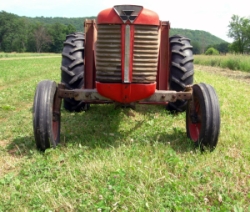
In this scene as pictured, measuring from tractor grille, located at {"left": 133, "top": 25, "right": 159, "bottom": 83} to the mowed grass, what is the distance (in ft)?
2.60

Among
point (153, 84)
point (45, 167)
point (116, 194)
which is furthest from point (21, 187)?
point (153, 84)

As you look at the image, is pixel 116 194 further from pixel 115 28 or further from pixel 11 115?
pixel 11 115

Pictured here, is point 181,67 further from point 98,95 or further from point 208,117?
point 98,95

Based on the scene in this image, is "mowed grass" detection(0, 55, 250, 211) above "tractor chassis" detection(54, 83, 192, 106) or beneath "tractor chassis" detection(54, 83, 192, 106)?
beneath

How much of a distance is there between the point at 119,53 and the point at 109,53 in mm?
110

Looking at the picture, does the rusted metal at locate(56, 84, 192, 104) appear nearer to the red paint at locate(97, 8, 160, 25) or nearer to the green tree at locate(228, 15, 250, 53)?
the red paint at locate(97, 8, 160, 25)

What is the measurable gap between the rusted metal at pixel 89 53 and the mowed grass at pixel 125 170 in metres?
0.66

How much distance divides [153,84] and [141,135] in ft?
2.71

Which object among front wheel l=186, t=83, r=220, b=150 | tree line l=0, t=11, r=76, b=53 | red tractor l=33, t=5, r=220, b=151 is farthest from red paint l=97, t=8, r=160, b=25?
tree line l=0, t=11, r=76, b=53

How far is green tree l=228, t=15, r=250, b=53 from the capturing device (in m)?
56.5

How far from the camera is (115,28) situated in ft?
9.74

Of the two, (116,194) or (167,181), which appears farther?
(167,181)

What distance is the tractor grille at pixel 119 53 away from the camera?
118 inches

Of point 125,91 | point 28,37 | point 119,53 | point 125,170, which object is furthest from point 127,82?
point 28,37
